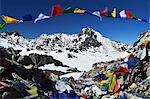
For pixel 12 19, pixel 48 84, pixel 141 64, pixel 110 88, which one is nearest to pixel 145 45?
pixel 141 64

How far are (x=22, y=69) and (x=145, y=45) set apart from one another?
1.57 m

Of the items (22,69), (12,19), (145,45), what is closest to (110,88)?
(145,45)

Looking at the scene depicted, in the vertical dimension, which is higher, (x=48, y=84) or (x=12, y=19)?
(x=12, y=19)

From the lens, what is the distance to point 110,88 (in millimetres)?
4371

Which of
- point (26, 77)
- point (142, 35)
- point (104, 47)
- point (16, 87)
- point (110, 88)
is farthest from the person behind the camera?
point (104, 47)

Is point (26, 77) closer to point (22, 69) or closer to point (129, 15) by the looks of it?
point (22, 69)

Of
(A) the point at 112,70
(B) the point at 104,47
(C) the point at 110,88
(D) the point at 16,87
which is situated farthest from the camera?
(B) the point at 104,47

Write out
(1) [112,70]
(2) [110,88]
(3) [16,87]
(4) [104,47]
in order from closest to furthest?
1. (3) [16,87]
2. (2) [110,88]
3. (1) [112,70]
4. (4) [104,47]

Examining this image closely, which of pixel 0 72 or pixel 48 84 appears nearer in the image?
pixel 0 72

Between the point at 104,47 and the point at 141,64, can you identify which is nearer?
the point at 141,64

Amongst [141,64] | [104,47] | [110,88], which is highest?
[104,47]

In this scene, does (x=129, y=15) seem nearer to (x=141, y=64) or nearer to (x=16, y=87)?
(x=141, y=64)

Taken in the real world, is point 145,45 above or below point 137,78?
above

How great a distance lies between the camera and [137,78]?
14.9ft
